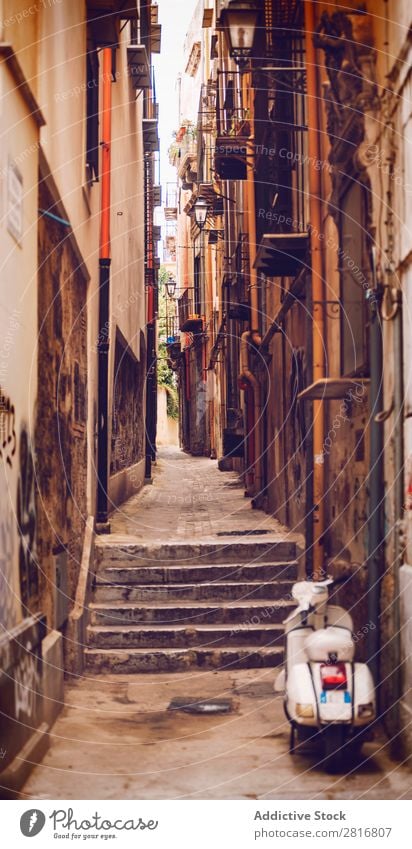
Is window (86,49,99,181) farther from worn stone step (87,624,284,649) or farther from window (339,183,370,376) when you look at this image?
worn stone step (87,624,284,649)

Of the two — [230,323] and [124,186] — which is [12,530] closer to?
[124,186]

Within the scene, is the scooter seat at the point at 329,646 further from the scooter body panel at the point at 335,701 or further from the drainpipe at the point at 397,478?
the drainpipe at the point at 397,478

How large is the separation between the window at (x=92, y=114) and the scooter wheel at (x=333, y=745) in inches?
208

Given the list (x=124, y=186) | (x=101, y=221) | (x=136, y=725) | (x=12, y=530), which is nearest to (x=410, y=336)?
(x=12, y=530)

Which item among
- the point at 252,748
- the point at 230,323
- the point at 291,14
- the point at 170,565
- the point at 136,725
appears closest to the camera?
the point at 252,748

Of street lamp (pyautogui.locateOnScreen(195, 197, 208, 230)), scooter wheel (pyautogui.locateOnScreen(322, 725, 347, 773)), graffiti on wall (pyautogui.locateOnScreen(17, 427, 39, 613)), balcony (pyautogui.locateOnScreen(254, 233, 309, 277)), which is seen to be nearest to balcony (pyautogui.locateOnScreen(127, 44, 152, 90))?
street lamp (pyautogui.locateOnScreen(195, 197, 208, 230))

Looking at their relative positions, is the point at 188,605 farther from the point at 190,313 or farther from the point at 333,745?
the point at 190,313

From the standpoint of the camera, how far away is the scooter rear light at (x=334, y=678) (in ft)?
17.0

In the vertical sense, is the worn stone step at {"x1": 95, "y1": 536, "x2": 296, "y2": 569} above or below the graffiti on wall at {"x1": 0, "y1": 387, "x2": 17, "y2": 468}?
below

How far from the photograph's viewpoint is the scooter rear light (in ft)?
17.0

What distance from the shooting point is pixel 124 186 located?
12.9m

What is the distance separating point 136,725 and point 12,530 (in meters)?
1.70

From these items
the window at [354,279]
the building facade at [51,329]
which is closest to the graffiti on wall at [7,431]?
the building facade at [51,329]

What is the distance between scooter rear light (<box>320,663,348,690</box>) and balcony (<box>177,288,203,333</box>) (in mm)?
22425
